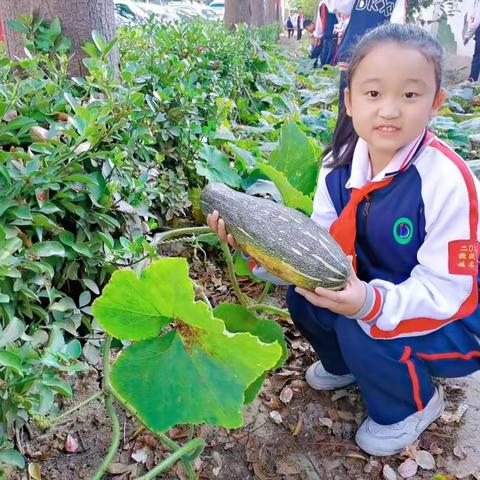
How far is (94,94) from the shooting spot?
2086 millimetres

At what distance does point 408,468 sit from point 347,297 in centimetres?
68

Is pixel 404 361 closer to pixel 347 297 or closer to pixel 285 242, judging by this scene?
pixel 347 297

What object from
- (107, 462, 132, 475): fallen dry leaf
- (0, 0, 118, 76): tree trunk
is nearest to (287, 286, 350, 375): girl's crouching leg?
(107, 462, 132, 475): fallen dry leaf

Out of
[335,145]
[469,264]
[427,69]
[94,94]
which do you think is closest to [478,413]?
[469,264]

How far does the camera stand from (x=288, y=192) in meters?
2.06

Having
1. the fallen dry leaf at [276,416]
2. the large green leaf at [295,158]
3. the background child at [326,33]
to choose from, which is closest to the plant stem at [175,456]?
the fallen dry leaf at [276,416]

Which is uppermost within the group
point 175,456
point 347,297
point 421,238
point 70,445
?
point 421,238

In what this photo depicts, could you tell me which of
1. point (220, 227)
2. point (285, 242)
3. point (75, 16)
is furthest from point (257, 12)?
point (285, 242)

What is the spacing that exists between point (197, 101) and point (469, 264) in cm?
165

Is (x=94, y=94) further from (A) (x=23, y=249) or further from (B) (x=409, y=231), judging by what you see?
(B) (x=409, y=231)

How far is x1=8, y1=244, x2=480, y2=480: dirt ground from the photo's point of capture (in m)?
1.70

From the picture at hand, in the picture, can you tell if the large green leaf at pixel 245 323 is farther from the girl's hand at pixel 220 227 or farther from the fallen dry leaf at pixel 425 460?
the fallen dry leaf at pixel 425 460

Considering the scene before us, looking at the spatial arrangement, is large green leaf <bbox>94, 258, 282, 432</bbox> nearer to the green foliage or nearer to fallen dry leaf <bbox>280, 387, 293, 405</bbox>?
the green foliage

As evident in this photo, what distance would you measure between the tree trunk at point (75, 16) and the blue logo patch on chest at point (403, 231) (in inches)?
56.9
